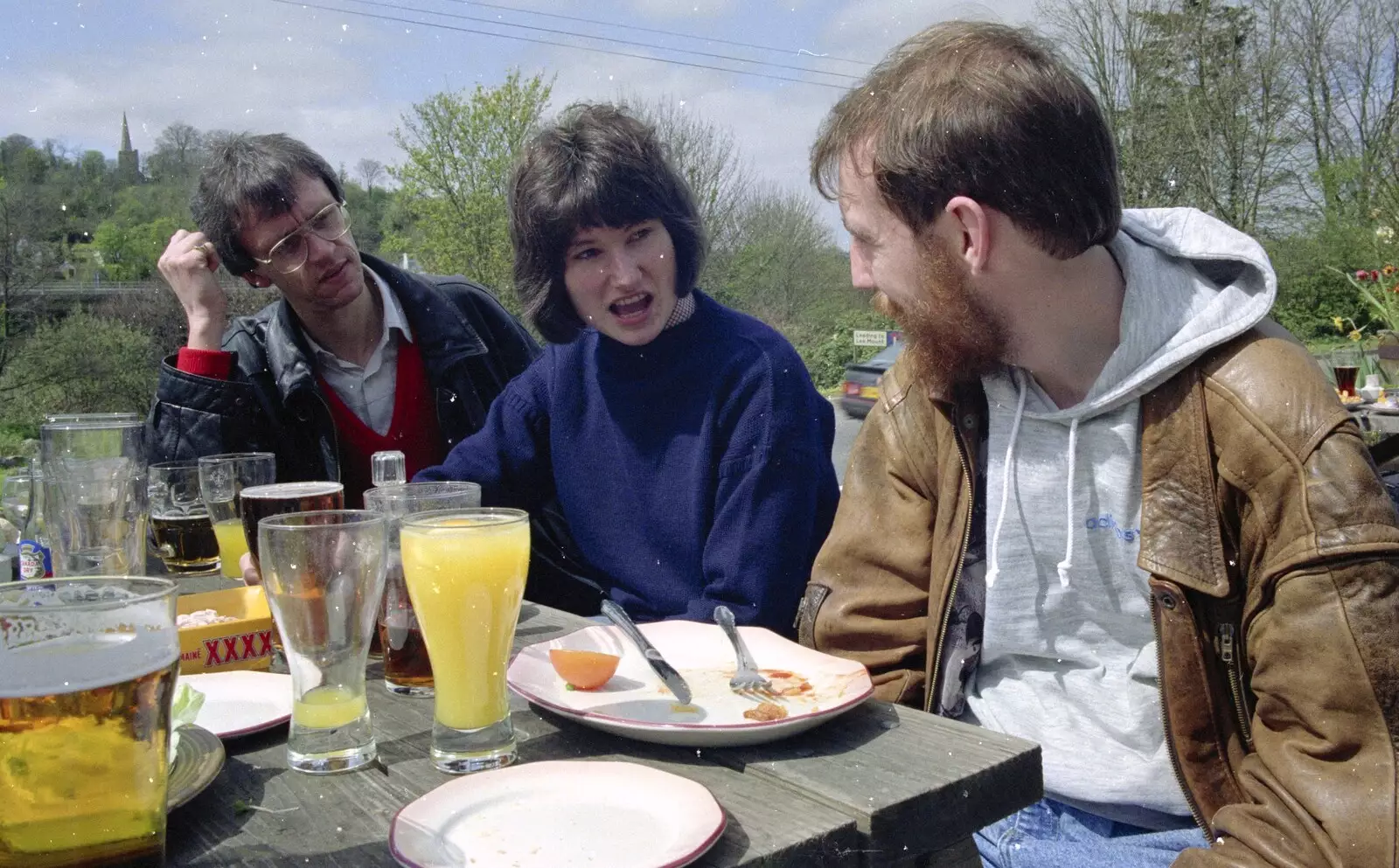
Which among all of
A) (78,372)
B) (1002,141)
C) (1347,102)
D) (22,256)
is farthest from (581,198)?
(1347,102)

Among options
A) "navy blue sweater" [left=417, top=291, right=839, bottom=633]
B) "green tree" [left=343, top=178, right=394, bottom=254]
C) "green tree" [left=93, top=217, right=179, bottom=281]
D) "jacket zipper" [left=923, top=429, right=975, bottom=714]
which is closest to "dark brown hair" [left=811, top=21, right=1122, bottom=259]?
"jacket zipper" [left=923, top=429, right=975, bottom=714]

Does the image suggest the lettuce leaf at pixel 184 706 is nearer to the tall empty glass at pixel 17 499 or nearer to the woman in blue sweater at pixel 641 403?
the woman in blue sweater at pixel 641 403

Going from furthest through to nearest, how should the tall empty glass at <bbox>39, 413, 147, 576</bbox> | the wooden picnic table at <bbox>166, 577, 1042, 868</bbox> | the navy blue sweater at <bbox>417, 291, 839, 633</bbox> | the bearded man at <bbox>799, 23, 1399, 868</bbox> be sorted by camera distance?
1. the navy blue sweater at <bbox>417, 291, 839, 633</bbox>
2. the tall empty glass at <bbox>39, 413, 147, 576</bbox>
3. the bearded man at <bbox>799, 23, 1399, 868</bbox>
4. the wooden picnic table at <bbox>166, 577, 1042, 868</bbox>

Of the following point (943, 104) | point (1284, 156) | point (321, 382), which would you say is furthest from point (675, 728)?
point (1284, 156)

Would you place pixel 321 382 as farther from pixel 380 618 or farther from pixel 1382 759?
pixel 1382 759

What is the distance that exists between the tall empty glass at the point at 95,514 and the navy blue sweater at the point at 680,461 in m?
0.62

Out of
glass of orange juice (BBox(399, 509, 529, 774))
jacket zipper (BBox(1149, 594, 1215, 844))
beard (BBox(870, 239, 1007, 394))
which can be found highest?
beard (BBox(870, 239, 1007, 394))

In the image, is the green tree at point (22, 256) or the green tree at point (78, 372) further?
the green tree at point (78, 372)

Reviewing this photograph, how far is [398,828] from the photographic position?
84 centimetres

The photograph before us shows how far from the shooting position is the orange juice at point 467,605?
1.04 m

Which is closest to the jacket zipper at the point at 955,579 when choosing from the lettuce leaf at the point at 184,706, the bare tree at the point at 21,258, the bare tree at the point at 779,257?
the lettuce leaf at the point at 184,706

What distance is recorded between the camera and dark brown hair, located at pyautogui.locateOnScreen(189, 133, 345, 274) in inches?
113

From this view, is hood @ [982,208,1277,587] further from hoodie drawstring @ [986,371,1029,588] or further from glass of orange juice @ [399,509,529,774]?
glass of orange juice @ [399,509,529,774]

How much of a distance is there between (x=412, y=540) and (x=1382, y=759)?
40.8 inches
